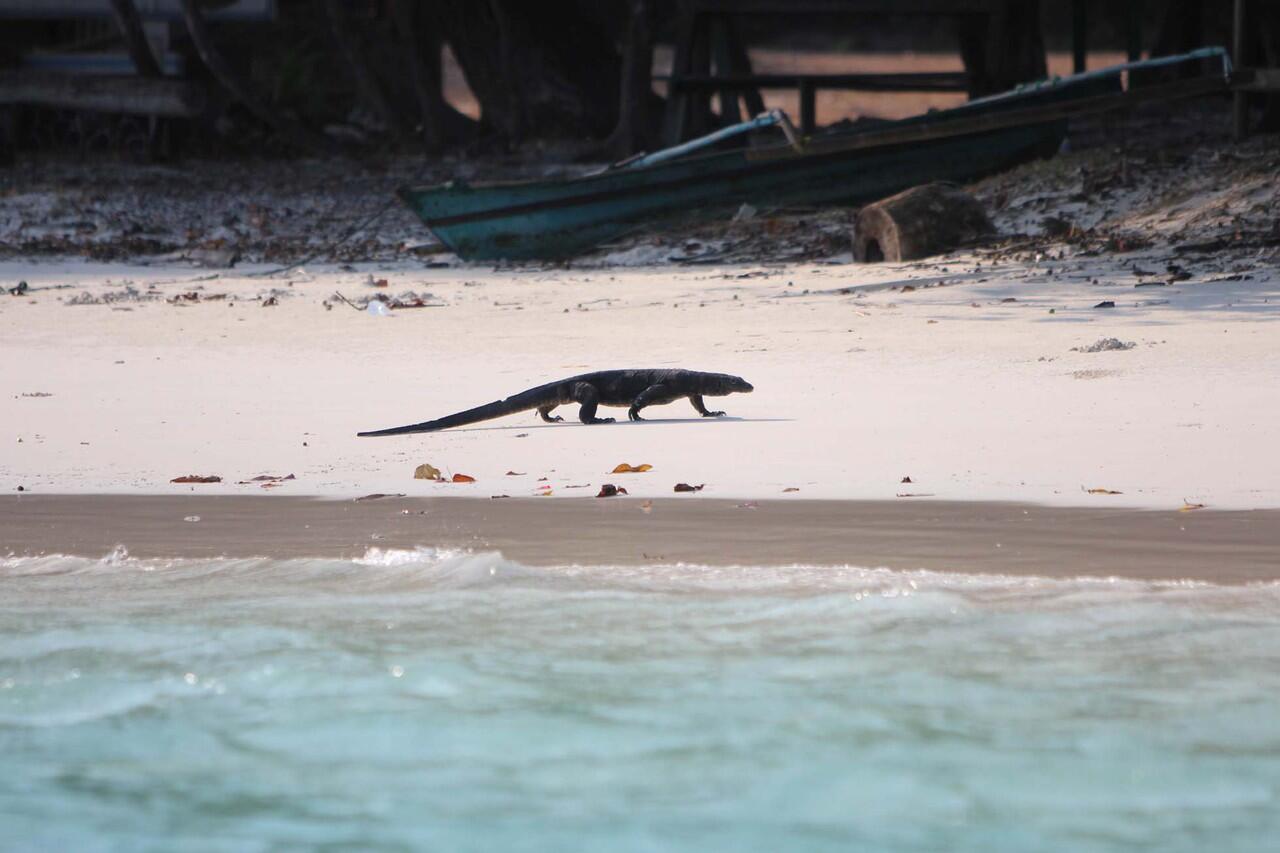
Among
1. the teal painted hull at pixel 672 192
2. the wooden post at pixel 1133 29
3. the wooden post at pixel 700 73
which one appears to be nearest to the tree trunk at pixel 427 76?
the wooden post at pixel 700 73

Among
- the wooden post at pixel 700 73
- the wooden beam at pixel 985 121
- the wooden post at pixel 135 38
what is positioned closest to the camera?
the wooden beam at pixel 985 121

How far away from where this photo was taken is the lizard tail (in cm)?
766

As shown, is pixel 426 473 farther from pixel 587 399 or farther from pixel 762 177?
pixel 762 177

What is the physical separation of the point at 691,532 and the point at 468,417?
2.06 meters

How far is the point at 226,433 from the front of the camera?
7859 mm

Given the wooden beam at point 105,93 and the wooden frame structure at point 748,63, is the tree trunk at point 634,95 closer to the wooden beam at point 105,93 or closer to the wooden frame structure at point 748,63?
the wooden frame structure at point 748,63

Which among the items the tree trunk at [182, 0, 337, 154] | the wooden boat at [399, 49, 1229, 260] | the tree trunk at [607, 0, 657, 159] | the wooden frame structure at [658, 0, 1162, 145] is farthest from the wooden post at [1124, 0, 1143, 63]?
the tree trunk at [182, 0, 337, 154]

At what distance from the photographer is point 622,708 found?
5137 millimetres

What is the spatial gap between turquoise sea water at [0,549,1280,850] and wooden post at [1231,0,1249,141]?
1261cm

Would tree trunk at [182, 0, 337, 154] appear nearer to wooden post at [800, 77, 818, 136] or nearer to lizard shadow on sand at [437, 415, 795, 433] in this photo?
wooden post at [800, 77, 818, 136]

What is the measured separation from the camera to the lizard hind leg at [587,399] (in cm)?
816

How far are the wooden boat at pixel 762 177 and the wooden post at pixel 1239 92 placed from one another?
0.23 m

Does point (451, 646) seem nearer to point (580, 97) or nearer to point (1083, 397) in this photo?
point (1083, 397)

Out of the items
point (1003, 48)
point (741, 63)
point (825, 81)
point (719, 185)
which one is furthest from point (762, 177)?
point (741, 63)
